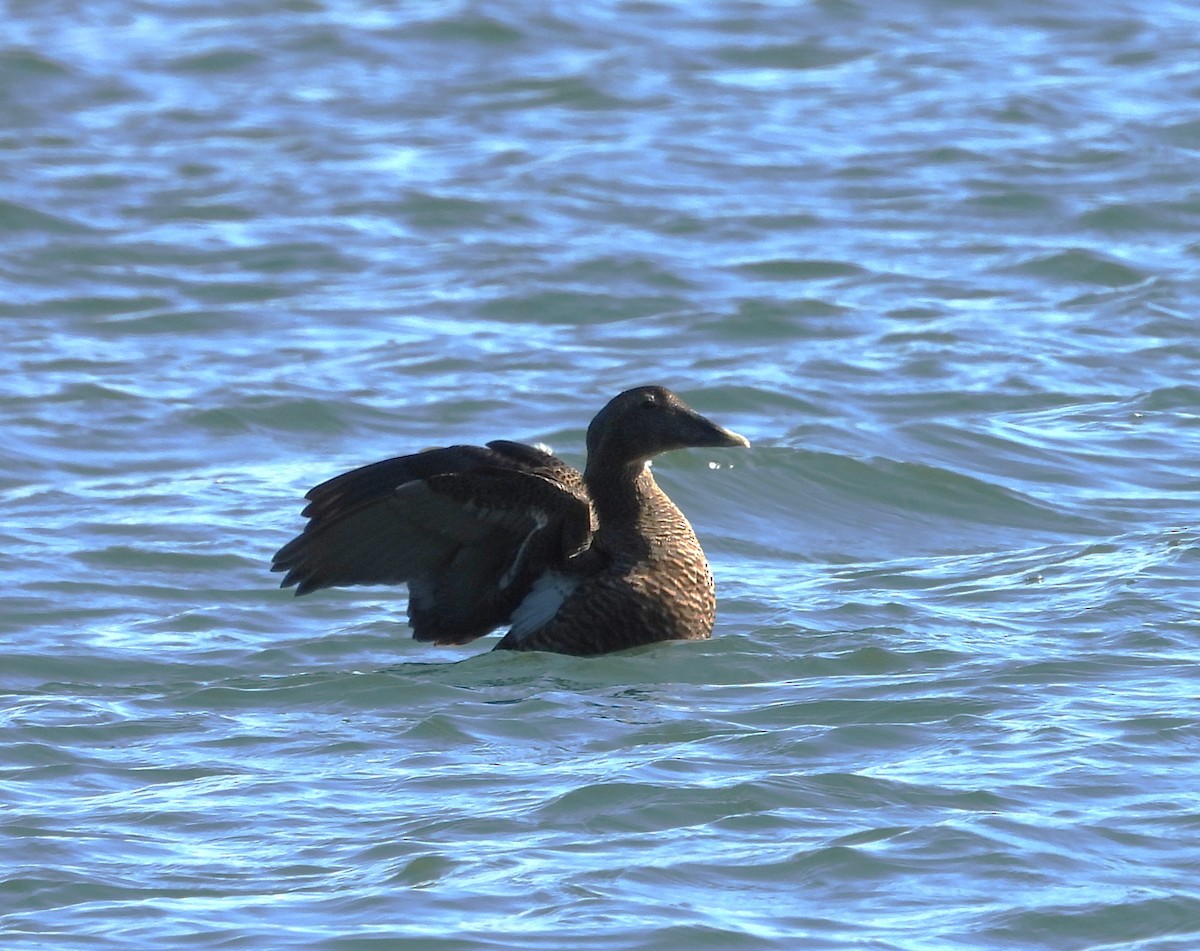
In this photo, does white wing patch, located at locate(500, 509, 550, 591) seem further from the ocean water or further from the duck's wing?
the ocean water

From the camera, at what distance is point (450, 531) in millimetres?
7203

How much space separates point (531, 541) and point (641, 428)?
52 centimetres

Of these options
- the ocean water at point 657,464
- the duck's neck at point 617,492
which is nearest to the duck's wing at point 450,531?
the duck's neck at point 617,492

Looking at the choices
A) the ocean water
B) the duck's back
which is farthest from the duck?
the ocean water

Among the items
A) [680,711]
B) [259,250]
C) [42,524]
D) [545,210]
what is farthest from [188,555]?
[545,210]

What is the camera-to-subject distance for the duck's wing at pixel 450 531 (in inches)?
277

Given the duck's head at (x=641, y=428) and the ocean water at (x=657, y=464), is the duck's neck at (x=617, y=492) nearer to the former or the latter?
the duck's head at (x=641, y=428)

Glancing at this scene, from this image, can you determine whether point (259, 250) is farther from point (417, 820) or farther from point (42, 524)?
point (417, 820)

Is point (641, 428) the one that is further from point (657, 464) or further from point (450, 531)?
point (657, 464)

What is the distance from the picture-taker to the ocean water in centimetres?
527

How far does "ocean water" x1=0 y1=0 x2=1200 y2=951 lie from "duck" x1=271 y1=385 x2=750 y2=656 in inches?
6.2

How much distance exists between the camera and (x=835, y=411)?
10.4m

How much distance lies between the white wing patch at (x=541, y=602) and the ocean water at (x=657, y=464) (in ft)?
0.51

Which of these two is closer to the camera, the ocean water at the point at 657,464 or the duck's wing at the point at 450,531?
the ocean water at the point at 657,464
